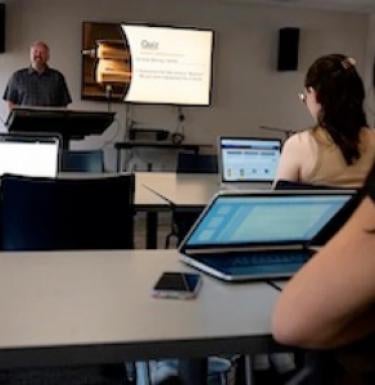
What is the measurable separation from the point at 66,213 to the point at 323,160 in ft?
3.11

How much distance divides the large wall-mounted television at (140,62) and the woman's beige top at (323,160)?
524 centimetres

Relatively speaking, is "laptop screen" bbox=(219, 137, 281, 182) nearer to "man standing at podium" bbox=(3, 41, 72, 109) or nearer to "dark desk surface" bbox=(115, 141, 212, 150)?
"man standing at podium" bbox=(3, 41, 72, 109)

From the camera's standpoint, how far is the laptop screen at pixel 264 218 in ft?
4.42

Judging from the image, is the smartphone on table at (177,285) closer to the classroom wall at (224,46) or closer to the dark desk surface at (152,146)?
the dark desk surface at (152,146)

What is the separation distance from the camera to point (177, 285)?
1.23 meters

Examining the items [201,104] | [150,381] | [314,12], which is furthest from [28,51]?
[150,381]

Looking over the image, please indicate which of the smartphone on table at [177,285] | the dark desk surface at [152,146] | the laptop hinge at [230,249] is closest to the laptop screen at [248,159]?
the laptop hinge at [230,249]

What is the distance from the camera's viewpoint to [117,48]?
7.53 m

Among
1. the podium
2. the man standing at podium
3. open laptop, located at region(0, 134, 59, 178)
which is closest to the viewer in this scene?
open laptop, located at region(0, 134, 59, 178)

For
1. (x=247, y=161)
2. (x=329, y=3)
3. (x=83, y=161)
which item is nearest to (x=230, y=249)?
(x=247, y=161)


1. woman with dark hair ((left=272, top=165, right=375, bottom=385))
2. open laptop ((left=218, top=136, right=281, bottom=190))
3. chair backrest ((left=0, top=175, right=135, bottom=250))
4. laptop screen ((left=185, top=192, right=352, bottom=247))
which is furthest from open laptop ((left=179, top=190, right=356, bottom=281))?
open laptop ((left=218, top=136, right=281, bottom=190))

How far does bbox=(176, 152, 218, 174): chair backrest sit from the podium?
2.64 ft

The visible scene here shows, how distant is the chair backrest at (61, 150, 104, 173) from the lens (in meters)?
3.97

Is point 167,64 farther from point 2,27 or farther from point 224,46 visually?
point 2,27
